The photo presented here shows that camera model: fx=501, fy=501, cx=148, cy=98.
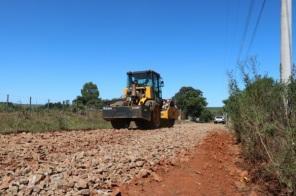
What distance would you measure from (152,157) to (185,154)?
1.79 m

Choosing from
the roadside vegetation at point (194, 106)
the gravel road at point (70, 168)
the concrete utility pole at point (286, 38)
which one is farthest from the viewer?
the roadside vegetation at point (194, 106)

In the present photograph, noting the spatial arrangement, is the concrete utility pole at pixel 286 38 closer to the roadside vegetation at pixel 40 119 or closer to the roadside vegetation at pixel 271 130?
the roadside vegetation at pixel 271 130

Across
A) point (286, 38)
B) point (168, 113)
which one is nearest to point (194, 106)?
point (168, 113)

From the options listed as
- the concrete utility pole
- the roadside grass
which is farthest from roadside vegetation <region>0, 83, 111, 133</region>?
the concrete utility pole

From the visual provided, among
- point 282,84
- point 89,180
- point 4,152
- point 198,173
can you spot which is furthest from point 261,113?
point 4,152

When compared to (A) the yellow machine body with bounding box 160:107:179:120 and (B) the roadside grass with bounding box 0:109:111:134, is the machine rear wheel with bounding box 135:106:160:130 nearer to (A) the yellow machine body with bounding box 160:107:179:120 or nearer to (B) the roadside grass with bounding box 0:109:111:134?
(A) the yellow machine body with bounding box 160:107:179:120

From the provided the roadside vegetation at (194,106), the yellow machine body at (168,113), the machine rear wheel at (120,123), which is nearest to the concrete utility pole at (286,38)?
the machine rear wheel at (120,123)

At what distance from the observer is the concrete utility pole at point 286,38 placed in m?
12.1

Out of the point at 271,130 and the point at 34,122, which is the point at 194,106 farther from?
the point at 271,130

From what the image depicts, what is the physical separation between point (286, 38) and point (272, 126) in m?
4.62

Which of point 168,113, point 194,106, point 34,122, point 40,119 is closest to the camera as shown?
point 34,122

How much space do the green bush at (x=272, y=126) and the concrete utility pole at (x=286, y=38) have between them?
659 mm

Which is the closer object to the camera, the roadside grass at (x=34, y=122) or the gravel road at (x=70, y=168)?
the gravel road at (x=70, y=168)

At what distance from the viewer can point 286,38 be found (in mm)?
12898
